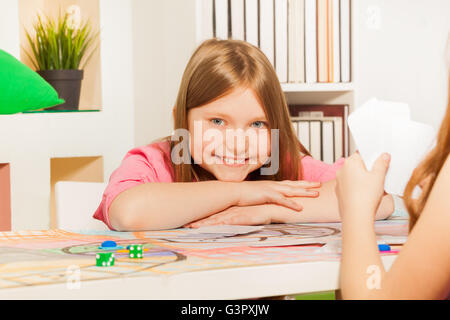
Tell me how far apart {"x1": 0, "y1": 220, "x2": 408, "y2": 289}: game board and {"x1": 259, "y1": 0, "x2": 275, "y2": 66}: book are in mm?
875

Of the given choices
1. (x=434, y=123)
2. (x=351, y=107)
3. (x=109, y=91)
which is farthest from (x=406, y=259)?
(x=109, y=91)

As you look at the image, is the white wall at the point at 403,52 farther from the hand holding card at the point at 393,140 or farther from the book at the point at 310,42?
the hand holding card at the point at 393,140

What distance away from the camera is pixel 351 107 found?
1897mm

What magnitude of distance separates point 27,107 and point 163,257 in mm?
1080

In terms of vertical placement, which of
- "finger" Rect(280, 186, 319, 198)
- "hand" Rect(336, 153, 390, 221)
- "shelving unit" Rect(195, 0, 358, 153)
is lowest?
"finger" Rect(280, 186, 319, 198)

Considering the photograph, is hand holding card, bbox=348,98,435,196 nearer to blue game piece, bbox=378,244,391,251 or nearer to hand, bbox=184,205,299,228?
blue game piece, bbox=378,244,391,251

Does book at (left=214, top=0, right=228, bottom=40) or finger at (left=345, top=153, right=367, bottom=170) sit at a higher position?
book at (left=214, top=0, right=228, bottom=40)

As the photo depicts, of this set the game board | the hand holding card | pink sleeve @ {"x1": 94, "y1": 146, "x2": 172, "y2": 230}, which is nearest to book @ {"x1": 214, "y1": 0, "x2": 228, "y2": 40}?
pink sleeve @ {"x1": 94, "y1": 146, "x2": 172, "y2": 230}

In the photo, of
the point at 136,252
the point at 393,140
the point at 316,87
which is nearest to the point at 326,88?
the point at 316,87

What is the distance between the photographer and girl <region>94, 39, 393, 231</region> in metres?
1.10

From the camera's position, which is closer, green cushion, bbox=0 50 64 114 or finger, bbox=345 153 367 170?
finger, bbox=345 153 367 170

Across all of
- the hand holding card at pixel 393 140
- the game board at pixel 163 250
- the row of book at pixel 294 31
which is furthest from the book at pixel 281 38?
the hand holding card at pixel 393 140
